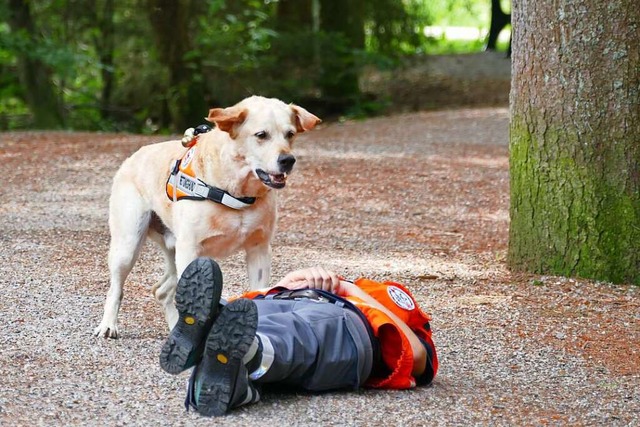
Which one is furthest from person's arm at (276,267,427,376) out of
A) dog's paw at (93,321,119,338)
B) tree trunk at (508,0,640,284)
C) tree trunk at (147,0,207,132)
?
tree trunk at (147,0,207,132)

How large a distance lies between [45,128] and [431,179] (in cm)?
893

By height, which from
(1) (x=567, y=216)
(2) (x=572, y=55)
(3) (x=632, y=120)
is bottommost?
(1) (x=567, y=216)

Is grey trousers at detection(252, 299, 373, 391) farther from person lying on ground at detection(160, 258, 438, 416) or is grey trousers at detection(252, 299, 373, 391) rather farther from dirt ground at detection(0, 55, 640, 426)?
dirt ground at detection(0, 55, 640, 426)

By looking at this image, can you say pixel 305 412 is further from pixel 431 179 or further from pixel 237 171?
pixel 431 179

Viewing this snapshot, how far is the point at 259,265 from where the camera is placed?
5.34 m

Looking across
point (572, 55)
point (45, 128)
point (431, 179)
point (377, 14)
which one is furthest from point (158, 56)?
point (572, 55)

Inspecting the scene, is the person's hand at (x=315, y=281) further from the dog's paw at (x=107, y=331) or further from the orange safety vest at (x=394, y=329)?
the dog's paw at (x=107, y=331)

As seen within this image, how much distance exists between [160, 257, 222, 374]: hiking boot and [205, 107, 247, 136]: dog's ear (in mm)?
1452

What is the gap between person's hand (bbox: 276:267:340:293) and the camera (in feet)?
15.2

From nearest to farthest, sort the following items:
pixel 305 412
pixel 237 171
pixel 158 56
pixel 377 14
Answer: pixel 305 412 → pixel 237 171 → pixel 158 56 → pixel 377 14

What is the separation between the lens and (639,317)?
6.14 m

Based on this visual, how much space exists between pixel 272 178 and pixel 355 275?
81.4 inches

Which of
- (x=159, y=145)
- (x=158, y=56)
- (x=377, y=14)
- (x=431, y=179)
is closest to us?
(x=159, y=145)

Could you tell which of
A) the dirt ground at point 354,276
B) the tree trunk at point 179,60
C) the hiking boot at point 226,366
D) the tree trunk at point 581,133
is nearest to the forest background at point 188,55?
the tree trunk at point 179,60
